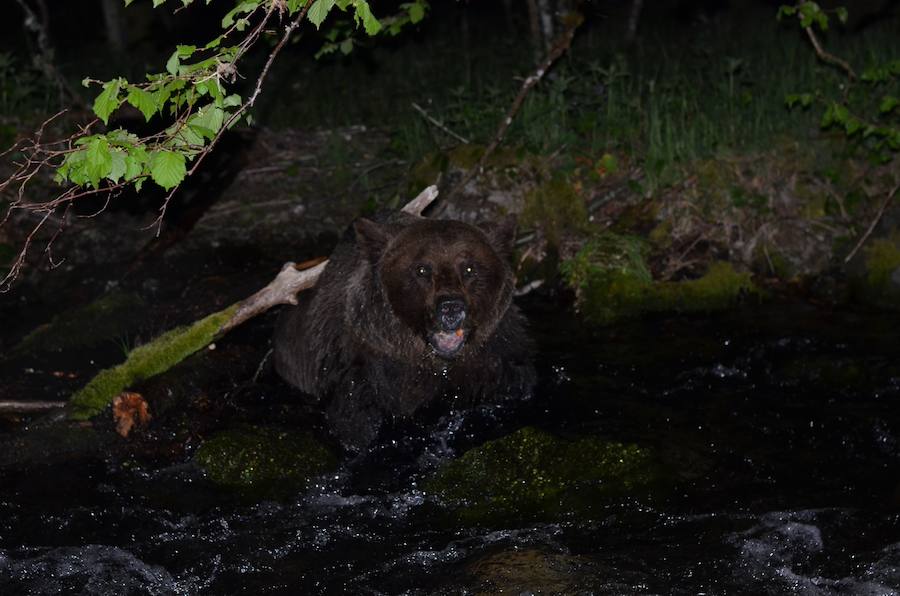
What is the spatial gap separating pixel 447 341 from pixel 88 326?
361 cm

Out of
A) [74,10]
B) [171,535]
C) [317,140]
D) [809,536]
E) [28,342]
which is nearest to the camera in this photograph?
[809,536]

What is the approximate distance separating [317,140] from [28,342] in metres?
4.92

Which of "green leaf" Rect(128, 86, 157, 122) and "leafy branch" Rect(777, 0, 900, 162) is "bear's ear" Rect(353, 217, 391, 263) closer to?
"green leaf" Rect(128, 86, 157, 122)

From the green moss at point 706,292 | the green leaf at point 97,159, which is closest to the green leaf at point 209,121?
the green leaf at point 97,159

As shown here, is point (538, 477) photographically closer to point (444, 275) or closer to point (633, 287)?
point (444, 275)

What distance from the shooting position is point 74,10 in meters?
29.9

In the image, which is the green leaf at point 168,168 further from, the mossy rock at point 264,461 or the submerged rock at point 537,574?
the mossy rock at point 264,461

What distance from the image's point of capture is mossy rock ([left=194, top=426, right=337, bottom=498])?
6176 millimetres

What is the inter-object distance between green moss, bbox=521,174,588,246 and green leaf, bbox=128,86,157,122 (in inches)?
242

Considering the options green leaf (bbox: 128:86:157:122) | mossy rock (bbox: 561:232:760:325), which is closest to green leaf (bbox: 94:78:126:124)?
green leaf (bbox: 128:86:157:122)

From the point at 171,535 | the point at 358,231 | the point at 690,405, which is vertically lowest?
the point at 690,405

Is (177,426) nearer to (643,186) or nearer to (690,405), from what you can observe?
(690,405)

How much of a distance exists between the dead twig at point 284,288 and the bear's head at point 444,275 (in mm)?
815

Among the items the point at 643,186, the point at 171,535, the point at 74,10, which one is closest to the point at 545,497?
the point at 171,535
